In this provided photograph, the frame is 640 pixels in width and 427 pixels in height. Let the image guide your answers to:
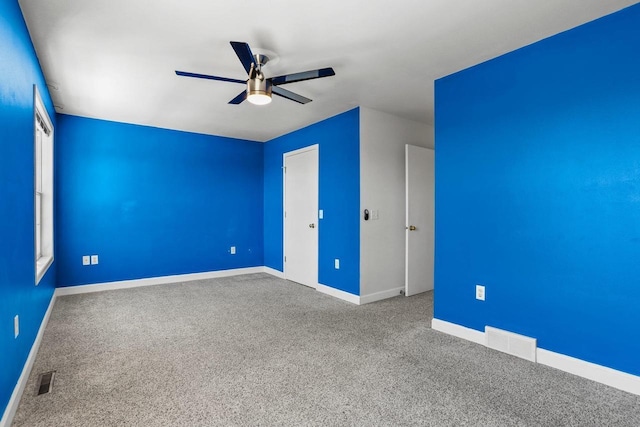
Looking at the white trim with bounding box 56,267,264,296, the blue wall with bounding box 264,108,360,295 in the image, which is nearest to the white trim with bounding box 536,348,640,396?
the blue wall with bounding box 264,108,360,295

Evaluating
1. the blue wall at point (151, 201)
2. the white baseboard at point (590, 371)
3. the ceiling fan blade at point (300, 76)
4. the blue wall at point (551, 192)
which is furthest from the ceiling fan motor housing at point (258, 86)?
the blue wall at point (151, 201)

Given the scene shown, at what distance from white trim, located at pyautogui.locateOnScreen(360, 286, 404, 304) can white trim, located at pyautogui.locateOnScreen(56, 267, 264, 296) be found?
2.52 m

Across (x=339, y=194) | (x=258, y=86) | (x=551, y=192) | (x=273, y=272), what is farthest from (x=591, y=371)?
(x=273, y=272)

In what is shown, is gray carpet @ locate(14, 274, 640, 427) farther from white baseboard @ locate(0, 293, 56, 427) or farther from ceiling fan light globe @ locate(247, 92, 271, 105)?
ceiling fan light globe @ locate(247, 92, 271, 105)

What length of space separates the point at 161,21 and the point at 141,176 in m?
3.20

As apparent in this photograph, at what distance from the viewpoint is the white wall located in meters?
4.02

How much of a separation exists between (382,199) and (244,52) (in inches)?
99.1

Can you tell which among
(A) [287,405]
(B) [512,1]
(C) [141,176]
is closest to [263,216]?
(C) [141,176]

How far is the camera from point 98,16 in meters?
2.16

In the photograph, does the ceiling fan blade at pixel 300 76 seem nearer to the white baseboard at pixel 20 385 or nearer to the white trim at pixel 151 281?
the white baseboard at pixel 20 385

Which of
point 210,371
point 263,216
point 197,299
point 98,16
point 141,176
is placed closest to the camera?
point 98,16

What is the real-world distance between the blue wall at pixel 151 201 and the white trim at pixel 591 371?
14.8 ft

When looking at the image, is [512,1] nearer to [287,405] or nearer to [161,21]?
[161,21]

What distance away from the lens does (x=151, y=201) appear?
16.3ft
